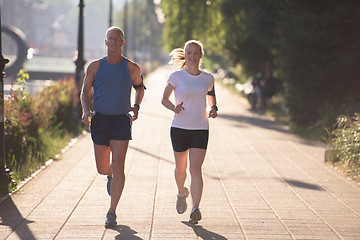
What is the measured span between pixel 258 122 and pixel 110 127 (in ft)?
47.5

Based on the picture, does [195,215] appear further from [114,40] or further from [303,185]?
[303,185]

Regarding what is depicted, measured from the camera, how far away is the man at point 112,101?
6812 millimetres

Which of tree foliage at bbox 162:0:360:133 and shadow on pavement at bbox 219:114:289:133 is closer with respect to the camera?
tree foliage at bbox 162:0:360:133

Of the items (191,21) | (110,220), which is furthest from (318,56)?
(191,21)

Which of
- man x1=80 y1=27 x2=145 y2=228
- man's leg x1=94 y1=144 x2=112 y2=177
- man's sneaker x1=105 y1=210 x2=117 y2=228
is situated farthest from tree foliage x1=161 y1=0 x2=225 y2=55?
man's sneaker x1=105 y1=210 x2=117 y2=228

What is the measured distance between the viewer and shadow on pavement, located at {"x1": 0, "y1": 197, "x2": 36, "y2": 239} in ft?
21.4

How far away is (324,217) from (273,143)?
7.54 meters

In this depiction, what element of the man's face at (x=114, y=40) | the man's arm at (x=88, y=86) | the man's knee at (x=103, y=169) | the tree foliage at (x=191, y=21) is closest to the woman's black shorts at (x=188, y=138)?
the man's knee at (x=103, y=169)

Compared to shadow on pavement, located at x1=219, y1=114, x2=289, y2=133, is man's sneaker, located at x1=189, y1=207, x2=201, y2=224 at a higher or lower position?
higher

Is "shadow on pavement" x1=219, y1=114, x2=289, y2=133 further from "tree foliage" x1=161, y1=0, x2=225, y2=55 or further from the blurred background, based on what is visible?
the blurred background

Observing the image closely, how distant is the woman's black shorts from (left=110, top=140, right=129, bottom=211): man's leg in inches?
19.6

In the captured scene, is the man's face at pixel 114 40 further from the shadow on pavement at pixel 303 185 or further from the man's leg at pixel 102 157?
the shadow on pavement at pixel 303 185

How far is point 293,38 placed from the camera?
15828 millimetres

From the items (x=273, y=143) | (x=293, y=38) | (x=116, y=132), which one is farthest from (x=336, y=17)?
(x=116, y=132)
